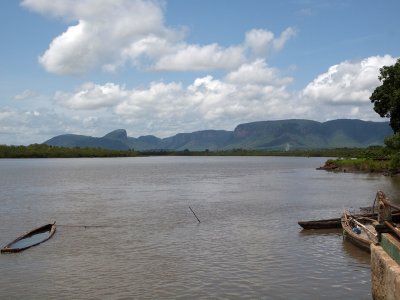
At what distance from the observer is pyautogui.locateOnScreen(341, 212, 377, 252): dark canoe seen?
73.0ft

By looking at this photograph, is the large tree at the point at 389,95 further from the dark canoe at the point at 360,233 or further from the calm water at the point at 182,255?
the dark canoe at the point at 360,233

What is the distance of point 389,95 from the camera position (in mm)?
65250

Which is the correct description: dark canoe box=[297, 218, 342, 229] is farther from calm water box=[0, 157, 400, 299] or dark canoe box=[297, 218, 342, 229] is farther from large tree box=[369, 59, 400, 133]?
large tree box=[369, 59, 400, 133]

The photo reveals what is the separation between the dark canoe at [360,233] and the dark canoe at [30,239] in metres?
17.7

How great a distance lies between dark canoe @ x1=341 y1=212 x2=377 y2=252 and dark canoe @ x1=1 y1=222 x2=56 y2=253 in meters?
17.7

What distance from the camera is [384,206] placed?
1395 cm

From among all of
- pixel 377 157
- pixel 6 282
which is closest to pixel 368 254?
pixel 6 282

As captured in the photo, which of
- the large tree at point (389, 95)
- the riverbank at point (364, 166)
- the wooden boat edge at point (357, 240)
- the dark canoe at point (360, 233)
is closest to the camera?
the dark canoe at point (360, 233)

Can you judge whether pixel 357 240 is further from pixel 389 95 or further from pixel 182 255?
pixel 389 95

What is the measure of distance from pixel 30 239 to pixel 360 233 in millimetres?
19310

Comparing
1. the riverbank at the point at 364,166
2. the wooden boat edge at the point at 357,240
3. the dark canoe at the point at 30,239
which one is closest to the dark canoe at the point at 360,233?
the wooden boat edge at the point at 357,240

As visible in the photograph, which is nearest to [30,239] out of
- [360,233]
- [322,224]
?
[322,224]

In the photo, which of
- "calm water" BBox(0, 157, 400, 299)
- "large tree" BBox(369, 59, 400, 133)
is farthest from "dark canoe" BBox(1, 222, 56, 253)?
"large tree" BBox(369, 59, 400, 133)

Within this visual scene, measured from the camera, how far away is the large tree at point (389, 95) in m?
64.0
